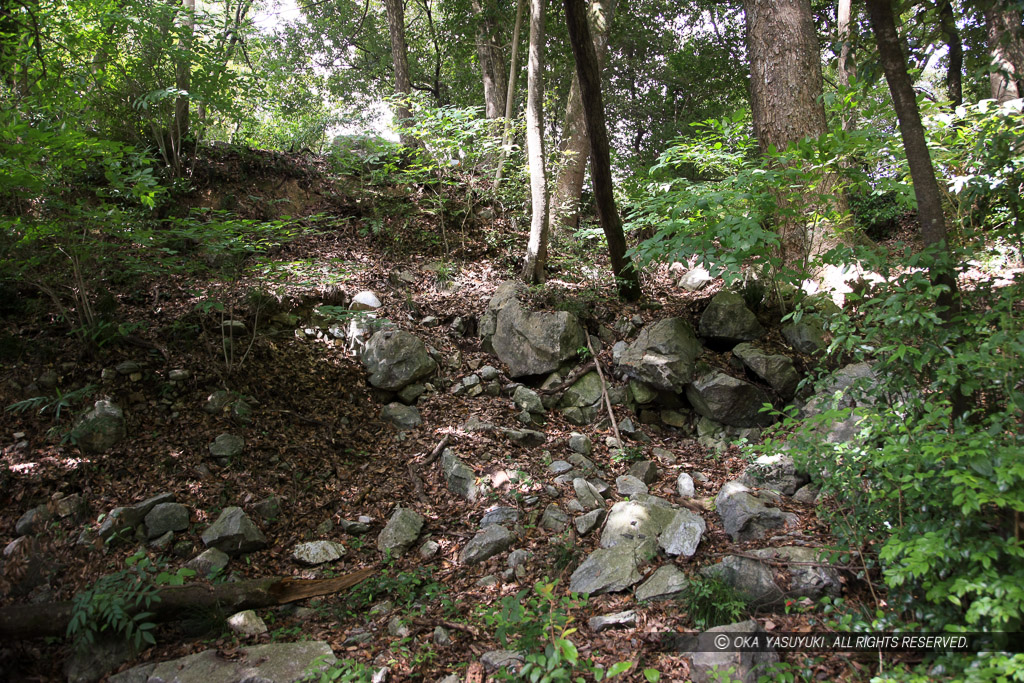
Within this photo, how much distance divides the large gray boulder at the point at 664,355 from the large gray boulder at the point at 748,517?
1639mm

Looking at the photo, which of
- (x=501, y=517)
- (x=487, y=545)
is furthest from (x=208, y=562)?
A: (x=501, y=517)

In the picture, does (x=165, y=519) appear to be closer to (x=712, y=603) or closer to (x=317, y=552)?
(x=317, y=552)

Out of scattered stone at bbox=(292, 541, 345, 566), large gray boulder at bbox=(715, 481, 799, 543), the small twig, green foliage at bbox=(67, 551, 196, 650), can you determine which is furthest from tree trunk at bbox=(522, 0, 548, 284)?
green foliage at bbox=(67, 551, 196, 650)

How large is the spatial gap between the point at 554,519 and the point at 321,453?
2083 millimetres

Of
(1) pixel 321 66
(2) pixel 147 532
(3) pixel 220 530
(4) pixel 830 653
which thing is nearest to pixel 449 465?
(3) pixel 220 530

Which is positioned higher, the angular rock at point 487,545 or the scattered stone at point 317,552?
the scattered stone at point 317,552

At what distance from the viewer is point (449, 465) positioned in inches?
176

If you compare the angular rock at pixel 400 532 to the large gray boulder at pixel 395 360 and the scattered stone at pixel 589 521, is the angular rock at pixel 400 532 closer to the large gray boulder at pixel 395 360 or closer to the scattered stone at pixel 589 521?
the scattered stone at pixel 589 521

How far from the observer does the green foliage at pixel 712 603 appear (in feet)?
9.12

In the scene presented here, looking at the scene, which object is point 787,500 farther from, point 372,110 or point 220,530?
point 372,110

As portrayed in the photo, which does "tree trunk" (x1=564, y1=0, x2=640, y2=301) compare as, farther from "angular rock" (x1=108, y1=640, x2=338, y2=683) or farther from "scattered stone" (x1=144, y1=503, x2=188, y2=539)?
"scattered stone" (x1=144, y1=503, x2=188, y2=539)

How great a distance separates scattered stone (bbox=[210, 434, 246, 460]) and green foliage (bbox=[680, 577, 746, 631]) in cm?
345

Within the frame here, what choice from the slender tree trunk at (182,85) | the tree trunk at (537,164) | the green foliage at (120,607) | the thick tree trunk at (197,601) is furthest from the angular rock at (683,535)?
the slender tree trunk at (182,85)

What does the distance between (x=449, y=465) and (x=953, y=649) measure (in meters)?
3.27
